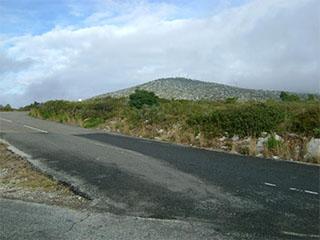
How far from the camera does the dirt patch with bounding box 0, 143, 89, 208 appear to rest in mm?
9531

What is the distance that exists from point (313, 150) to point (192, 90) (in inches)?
2048

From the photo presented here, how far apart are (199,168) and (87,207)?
15.8 feet

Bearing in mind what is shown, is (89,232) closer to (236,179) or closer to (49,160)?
(236,179)

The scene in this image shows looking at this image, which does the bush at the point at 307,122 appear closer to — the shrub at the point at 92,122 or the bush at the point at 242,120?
the bush at the point at 242,120

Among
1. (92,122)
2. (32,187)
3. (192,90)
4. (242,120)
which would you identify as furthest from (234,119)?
(192,90)

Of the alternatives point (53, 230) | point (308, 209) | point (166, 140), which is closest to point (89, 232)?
point (53, 230)

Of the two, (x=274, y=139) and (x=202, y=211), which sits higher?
(x=274, y=139)

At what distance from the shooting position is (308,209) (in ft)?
27.6

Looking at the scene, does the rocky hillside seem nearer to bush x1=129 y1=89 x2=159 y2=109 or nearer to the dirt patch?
bush x1=129 y1=89 x2=159 y2=109

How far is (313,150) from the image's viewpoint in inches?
592

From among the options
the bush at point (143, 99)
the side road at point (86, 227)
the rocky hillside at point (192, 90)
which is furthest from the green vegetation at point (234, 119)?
the rocky hillside at point (192, 90)

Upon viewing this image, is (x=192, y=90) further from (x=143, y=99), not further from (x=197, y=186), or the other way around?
(x=197, y=186)

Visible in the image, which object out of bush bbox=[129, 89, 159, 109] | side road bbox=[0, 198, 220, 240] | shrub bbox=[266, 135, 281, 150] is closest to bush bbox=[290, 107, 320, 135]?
shrub bbox=[266, 135, 281, 150]

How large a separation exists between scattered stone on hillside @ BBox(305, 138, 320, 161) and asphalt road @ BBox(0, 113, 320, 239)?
104cm
